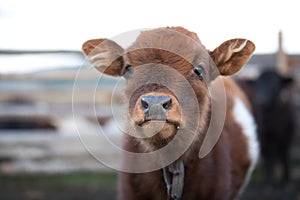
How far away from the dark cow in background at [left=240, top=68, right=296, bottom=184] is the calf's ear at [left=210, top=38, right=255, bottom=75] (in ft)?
14.7

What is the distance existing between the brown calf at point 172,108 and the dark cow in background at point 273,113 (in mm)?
4217

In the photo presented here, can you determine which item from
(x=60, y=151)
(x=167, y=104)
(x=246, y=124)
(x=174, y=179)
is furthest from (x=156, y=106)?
(x=60, y=151)

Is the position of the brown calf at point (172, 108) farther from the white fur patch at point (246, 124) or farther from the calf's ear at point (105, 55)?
the white fur patch at point (246, 124)

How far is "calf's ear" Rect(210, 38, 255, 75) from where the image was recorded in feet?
13.5

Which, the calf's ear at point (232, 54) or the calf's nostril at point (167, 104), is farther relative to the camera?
the calf's ear at point (232, 54)

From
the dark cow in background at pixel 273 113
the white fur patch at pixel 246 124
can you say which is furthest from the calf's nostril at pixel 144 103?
the dark cow in background at pixel 273 113

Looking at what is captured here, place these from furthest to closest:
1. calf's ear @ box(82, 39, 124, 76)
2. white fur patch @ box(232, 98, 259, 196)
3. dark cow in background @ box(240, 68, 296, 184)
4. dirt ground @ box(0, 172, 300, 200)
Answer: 1. dark cow in background @ box(240, 68, 296, 184)
2. dirt ground @ box(0, 172, 300, 200)
3. white fur patch @ box(232, 98, 259, 196)
4. calf's ear @ box(82, 39, 124, 76)

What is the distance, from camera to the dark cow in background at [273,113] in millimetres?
8695

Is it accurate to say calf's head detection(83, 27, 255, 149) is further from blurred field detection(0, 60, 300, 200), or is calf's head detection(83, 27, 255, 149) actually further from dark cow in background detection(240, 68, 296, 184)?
dark cow in background detection(240, 68, 296, 184)

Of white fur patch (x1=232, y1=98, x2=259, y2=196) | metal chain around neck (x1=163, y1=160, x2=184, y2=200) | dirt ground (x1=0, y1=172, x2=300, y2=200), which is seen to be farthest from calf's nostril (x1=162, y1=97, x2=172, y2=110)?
dirt ground (x1=0, y1=172, x2=300, y2=200)

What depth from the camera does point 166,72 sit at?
12.4ft

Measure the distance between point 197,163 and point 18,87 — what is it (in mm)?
5402

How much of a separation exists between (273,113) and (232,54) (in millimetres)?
5025

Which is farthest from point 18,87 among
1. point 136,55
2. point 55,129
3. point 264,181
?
point 136,55
